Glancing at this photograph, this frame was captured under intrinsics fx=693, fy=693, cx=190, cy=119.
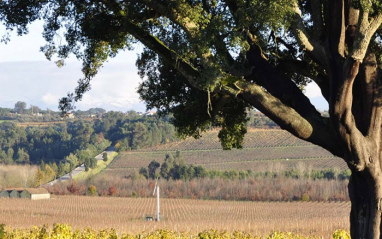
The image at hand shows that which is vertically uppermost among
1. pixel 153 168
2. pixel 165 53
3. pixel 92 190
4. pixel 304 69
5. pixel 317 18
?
pixel 317 18

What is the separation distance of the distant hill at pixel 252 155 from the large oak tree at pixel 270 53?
4271 inches

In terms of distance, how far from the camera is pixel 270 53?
54.9 ft

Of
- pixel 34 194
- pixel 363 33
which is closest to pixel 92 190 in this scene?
pixel 34 194

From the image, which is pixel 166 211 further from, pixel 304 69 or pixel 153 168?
pixel 304 69

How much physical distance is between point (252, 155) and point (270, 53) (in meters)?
124

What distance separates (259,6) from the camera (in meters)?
13.2

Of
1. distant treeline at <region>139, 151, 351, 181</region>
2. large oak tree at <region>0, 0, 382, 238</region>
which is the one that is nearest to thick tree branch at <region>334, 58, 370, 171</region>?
large oak tree at <region>0, 0, 382, 238</region>

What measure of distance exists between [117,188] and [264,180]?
88.5 ft

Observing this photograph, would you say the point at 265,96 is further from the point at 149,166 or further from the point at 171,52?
the point at 149,166

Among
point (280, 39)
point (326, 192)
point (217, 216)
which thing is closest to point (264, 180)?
point (326, 192)

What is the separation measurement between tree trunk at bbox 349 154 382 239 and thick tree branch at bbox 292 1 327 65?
2470 millimetres

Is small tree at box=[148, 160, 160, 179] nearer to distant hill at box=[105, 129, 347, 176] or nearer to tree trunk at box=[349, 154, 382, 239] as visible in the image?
distant hill at box=[105, 129, 347, 176]

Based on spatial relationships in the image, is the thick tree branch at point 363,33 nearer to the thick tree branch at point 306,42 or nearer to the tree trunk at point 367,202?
the thick tree branch at point 306,42

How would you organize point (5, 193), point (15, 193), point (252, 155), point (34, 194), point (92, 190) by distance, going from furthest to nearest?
point (252, 155)
point (92, 190)
point (5, 193)
point (15, 193)
point (34, 194)
